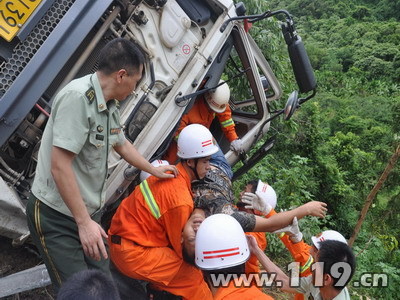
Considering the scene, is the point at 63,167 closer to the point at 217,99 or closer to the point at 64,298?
the point at 64,298

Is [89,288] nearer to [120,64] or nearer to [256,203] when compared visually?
[120,64]

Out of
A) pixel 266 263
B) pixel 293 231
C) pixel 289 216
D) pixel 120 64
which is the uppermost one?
pixel 120 64

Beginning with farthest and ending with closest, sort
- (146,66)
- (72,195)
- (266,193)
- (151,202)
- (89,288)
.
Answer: (266,193)
(146,66)
(151,202)
(72,195)
(89,288)

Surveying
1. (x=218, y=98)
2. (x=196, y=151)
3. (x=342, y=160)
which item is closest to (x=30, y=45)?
(x=196, y=151)

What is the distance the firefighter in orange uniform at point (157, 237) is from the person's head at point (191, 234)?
3cm

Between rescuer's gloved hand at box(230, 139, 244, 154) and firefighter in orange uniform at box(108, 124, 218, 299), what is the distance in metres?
1.30

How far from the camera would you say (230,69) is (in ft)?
14.8

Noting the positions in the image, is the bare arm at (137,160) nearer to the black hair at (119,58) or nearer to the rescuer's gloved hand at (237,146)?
the black hair at (119,58)

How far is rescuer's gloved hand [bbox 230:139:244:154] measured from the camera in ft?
12.3

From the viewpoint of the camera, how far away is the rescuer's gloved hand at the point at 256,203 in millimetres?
2932

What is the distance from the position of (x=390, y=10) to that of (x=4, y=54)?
119 ft

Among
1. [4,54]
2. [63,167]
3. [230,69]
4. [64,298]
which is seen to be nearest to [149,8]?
[4,54]

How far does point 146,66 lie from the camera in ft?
9.43

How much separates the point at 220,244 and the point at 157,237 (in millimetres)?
543
